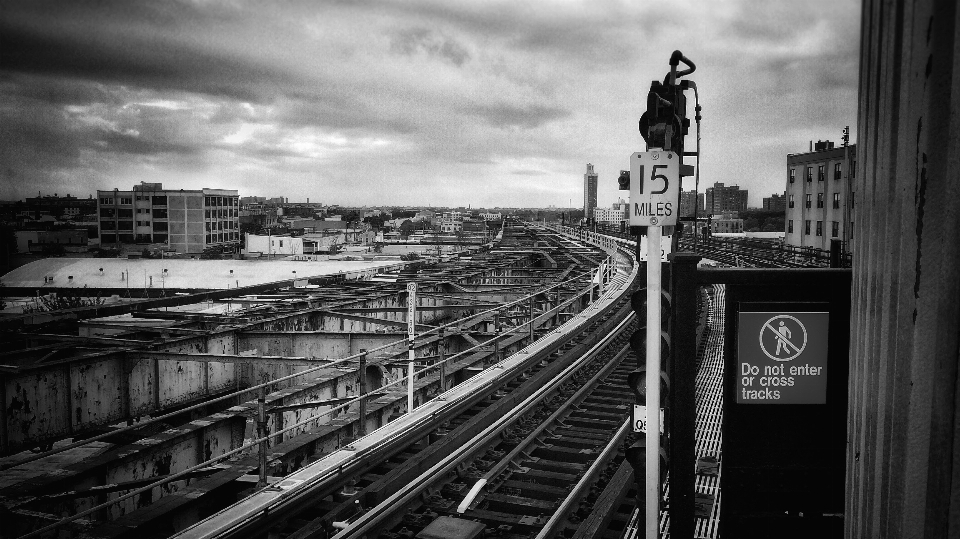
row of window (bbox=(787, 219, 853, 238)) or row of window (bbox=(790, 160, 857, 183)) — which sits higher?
row of window (bbox=(790, 160, 857, 183))

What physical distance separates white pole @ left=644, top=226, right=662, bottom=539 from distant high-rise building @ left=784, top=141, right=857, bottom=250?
60564 millimetres

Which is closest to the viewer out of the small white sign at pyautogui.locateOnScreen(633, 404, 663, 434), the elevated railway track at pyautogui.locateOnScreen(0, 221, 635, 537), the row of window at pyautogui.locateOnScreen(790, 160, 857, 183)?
the small white sign at pyautogui.locateOnScreen(633, 404, 663, 434)

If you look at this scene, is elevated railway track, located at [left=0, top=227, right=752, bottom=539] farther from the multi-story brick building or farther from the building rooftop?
the multi-story brick building

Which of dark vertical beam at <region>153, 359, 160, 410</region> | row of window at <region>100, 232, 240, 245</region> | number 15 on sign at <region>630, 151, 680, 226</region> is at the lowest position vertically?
dark vertical beam at <region>153, 359, 160, 410</region>

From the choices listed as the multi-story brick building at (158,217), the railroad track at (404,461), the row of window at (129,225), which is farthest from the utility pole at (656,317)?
the row of window at (129,225)

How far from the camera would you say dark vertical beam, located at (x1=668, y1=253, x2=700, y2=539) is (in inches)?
181

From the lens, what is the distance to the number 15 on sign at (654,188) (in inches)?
174

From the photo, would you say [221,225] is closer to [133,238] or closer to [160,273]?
[133,238]

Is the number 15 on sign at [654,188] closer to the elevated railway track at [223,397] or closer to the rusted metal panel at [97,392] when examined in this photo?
the elevated railway track at [223,397]

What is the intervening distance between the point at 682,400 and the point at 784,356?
0.75 meters


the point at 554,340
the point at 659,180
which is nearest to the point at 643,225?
the point at 659,180

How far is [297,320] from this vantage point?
20.0m

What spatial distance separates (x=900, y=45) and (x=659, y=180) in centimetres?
155

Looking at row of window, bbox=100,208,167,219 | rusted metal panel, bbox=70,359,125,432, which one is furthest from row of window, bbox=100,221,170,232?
rusted metal panel, bbox=70,359,125,432
